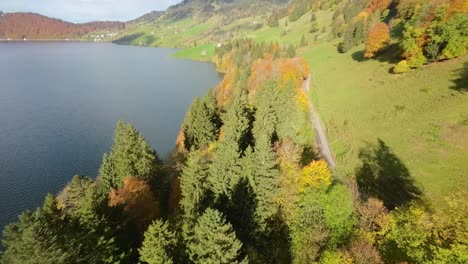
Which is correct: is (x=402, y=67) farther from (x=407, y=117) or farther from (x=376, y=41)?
(x=376, y=41)

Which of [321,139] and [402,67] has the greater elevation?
[402,67]

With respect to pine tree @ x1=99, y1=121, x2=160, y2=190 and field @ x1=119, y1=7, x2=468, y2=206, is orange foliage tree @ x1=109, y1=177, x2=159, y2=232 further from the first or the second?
field @ x1=119, y1=7, x2=468, y2=206

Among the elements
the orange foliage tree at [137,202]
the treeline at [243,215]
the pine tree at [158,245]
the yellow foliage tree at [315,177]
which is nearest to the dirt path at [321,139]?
the treeline at [243,215]

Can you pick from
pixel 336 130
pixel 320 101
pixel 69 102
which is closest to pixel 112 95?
pixel 69 102

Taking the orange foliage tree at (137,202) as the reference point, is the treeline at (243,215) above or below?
above

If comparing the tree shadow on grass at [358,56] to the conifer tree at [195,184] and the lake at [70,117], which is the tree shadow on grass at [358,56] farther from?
the conifer tree at [195,184]

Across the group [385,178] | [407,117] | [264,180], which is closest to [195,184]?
[264,180]

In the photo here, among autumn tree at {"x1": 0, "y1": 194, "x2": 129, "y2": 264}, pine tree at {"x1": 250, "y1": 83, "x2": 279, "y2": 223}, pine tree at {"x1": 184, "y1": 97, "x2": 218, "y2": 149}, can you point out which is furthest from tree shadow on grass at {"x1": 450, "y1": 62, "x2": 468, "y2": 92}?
autumn tree at {"x1": 0, "y1": 194, "x2": 129, "y2": 264}

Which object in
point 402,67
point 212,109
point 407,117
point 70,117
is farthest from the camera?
point 70,117
